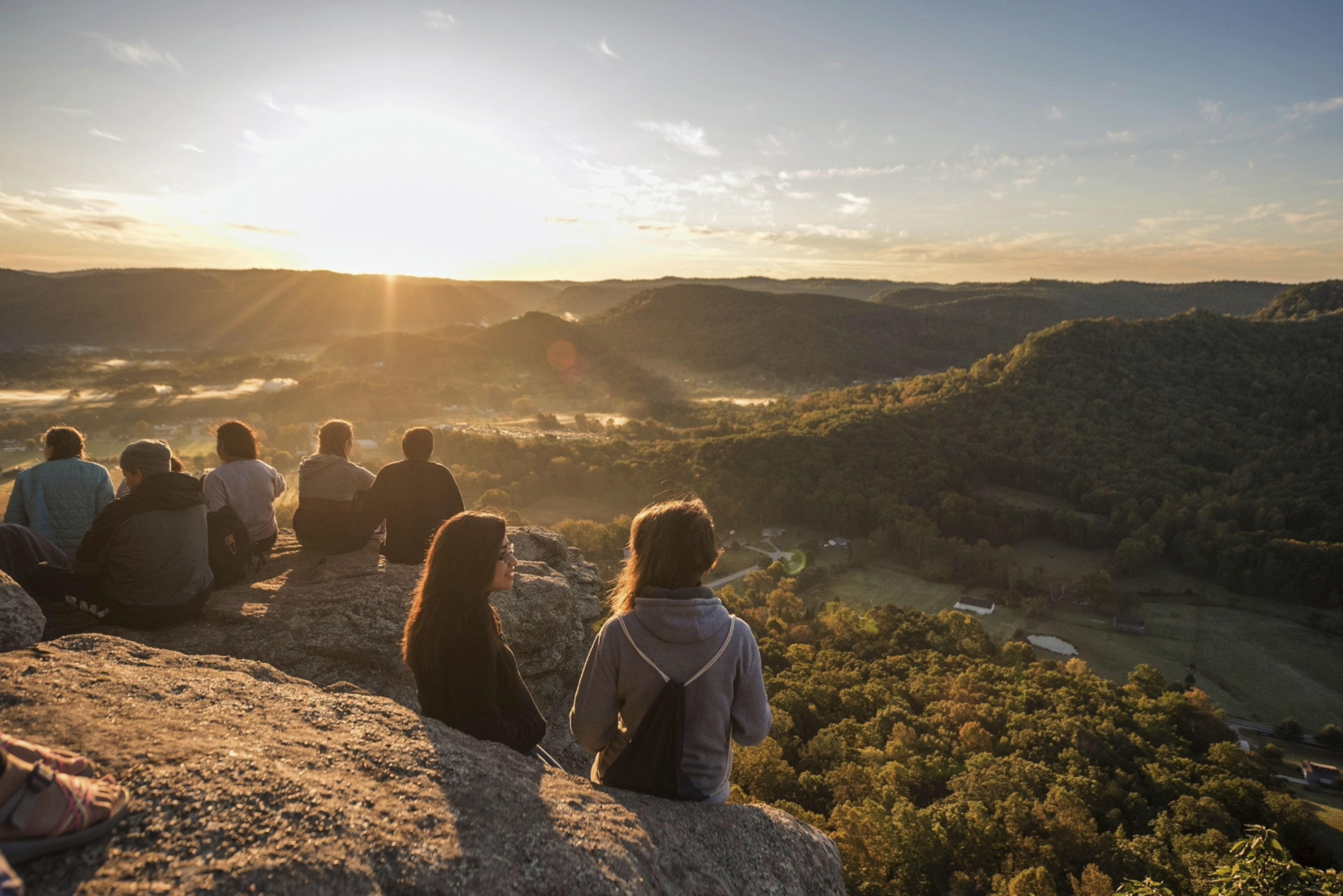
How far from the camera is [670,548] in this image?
4.32 metres

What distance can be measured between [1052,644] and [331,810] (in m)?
49.9

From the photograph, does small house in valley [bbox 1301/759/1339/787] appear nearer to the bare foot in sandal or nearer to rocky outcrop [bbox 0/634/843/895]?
rocky outcrop [bbox 0/634/843/895]

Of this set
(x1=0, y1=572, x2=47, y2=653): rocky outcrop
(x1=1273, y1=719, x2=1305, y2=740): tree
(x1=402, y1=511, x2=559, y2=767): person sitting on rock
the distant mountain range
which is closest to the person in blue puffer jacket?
(x1=0, y1=572, x2=47, y2=653): rocky outcrop

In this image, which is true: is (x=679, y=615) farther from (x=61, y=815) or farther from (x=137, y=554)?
(x=137, y=554)

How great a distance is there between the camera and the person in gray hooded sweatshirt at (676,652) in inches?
171

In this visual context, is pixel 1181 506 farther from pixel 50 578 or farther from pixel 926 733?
pixel 50 578

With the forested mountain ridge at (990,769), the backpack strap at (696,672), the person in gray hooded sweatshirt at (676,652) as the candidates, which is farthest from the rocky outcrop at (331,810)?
the forested mountain ridge at (990,769)

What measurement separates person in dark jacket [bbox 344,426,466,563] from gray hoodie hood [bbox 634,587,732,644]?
5419mm

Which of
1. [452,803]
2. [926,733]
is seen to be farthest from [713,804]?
[926,733]

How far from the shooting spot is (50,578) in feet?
23.9

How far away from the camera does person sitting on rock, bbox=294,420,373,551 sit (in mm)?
9828

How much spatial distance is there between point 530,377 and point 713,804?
148m

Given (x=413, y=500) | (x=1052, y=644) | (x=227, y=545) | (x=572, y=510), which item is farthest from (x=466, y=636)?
(x=572, y=510)

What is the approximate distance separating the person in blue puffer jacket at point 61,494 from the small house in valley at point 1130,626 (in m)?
56.5
